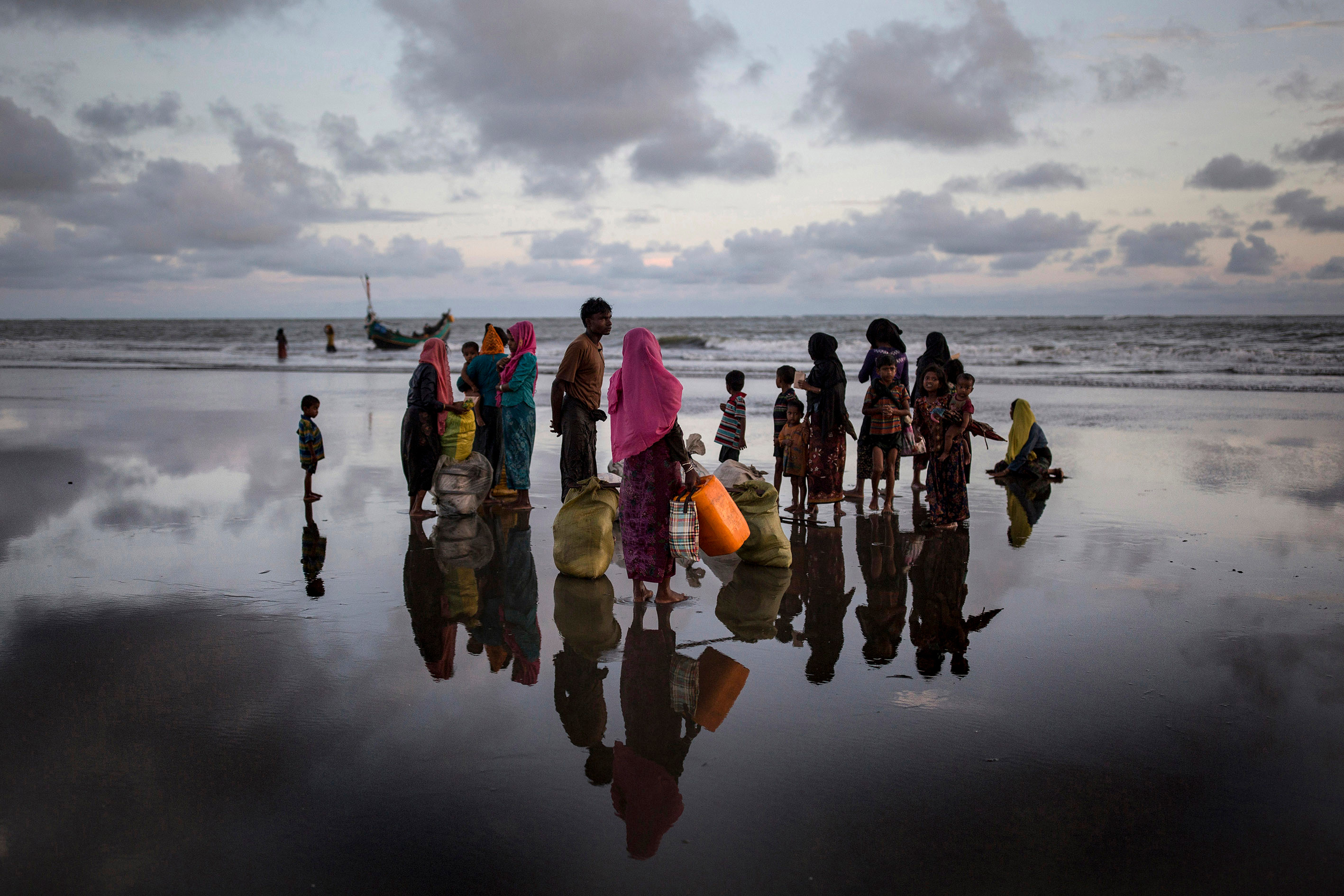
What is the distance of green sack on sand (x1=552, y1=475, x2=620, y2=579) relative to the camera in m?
5.00

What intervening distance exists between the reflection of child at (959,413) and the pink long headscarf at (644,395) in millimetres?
2707

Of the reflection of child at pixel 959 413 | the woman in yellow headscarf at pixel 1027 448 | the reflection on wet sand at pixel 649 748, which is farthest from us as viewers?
the woman in yellow headscarf at pixel 1027 448

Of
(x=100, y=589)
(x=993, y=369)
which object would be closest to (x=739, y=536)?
(x=100, y=589)

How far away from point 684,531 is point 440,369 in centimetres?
350

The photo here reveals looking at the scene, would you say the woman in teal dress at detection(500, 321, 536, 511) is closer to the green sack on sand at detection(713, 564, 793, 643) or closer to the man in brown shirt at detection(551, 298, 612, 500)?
the man in brown shirt at detection(551, 298, 612, 500)

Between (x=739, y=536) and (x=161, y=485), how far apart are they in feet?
20.3

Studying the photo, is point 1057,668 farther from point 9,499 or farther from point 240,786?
point 9,499

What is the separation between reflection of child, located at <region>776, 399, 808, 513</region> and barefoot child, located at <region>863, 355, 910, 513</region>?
61cm

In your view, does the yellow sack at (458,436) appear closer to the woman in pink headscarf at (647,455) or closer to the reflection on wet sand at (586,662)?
the reflection on wet sand at (586,662)

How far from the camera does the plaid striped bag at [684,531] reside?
172 inches

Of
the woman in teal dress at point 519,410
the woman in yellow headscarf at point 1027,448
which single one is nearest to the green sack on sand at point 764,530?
the woman in teal dress at point 519,410

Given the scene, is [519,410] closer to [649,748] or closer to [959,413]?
[959,413]

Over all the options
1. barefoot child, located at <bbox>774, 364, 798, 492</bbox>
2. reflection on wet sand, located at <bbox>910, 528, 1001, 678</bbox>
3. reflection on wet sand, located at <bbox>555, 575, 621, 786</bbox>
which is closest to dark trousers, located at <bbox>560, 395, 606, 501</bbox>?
reflection on wet sand, located at <bbox>555, 575, 621, 786</bbox>

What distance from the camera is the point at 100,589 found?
4734 millimetres
